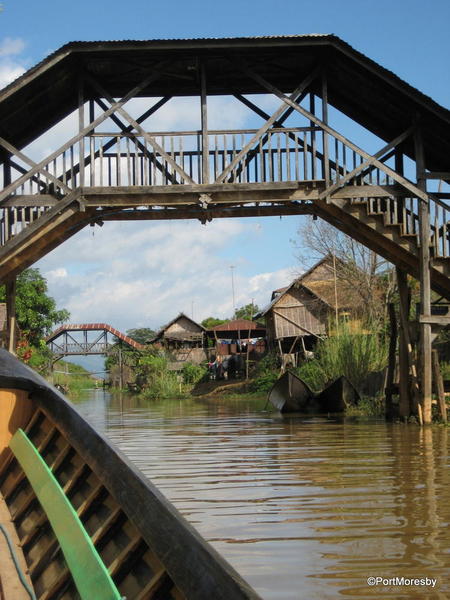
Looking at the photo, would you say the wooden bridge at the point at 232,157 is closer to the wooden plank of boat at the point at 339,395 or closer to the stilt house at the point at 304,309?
the wooden plank of boat at the point at 339,395

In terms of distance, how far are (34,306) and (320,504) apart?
38.4 m

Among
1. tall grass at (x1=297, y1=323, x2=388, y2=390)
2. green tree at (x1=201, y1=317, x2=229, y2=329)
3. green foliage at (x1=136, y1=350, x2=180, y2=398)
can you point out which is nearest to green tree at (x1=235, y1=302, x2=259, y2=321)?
green tree at (x1=201, y1=317, x2=229, y2=329)

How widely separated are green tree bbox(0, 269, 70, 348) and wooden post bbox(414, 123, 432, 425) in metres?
31.0

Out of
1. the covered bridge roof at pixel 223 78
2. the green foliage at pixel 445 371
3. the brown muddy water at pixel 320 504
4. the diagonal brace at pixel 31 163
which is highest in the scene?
the covered bridge roof at pixel 223 78

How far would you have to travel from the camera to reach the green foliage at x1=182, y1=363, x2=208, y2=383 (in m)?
41.3

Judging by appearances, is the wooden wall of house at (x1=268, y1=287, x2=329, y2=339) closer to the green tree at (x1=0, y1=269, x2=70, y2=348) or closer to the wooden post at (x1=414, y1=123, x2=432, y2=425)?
the green tree at (x1=0, y1=269, x2=70, y2=348)

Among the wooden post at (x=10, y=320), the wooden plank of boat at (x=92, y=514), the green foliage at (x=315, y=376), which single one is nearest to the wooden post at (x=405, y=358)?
the green foliage at (x=315, y=376)

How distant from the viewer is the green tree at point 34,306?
135ft

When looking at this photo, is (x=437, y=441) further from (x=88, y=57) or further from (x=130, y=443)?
(x=88, y=57)

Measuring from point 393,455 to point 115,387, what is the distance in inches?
1826

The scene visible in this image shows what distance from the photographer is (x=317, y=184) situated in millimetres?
11711

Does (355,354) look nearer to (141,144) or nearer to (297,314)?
(141,144)

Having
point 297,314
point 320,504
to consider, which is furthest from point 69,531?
point 297,314

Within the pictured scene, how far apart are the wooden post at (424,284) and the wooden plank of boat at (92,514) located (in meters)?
8.09
